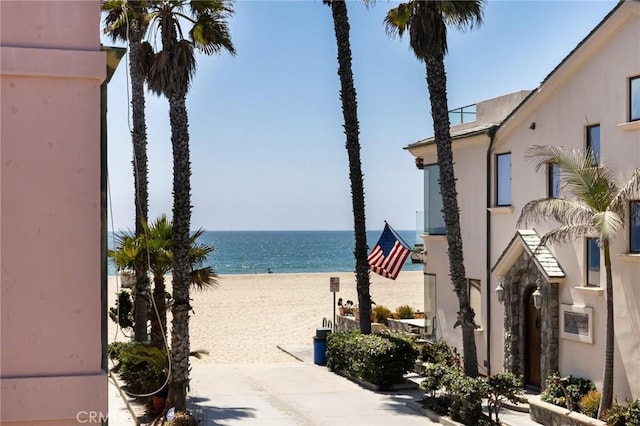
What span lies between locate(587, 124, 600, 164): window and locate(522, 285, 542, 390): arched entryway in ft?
12.3

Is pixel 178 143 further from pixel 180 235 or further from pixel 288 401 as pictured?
pixel 288 401

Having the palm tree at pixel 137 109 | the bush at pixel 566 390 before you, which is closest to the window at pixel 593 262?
the bush at pixel 566 390

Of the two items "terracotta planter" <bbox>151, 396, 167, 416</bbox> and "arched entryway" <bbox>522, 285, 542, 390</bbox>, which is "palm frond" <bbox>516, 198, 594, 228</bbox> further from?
"terracotta planter" <bbox>151, 396, 167, 416</bbox>

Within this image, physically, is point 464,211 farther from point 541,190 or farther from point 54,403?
point 54,403

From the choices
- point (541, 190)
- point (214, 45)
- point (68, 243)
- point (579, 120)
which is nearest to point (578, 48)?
point (579, 120)

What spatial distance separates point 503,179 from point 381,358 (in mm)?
5568

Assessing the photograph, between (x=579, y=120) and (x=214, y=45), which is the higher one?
(x=214, y=45)

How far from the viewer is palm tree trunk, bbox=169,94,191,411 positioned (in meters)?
15.4

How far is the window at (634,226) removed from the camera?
14789 millimetres

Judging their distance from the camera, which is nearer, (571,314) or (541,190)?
(571,314)

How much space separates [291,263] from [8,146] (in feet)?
391

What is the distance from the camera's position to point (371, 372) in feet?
66.1

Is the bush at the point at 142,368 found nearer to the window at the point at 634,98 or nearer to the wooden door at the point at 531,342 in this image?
the wooden door at the point at 531,342

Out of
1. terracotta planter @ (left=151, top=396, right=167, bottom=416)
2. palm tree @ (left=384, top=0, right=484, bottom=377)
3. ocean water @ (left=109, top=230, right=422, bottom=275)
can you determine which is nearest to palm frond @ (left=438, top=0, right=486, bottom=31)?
palm tree @ (left=384, top=0, right=484, bottom=377)
